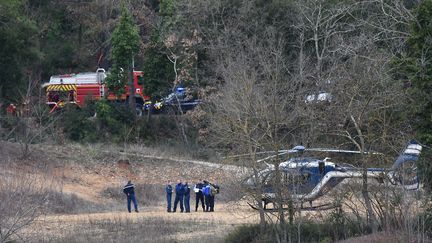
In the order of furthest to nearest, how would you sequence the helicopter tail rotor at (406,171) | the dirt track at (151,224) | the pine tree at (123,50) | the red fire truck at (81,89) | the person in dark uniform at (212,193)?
1. the red fire truck at (81,89)
2. the pine tree at (123,50)
3. the person in dark uniform at (212,193)
4. the dirt track at (151,224)
5. the helicopter tail rotor at (406,171)

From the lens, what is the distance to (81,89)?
198 feet

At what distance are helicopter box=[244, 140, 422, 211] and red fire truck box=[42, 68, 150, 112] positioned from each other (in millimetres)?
29175

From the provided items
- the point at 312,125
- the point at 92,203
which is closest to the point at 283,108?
the point at 312,125

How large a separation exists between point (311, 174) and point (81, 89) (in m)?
32.4

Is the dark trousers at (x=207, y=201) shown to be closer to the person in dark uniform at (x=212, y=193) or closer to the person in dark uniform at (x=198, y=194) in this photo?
the person in dark uniform at (x=212, y=193)

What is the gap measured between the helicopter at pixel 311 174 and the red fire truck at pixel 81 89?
2918cm

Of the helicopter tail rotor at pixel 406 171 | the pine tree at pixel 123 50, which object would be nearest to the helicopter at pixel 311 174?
the helicopter tail rotor at pixel 406 171

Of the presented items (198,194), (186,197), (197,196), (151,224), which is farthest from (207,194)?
(151,224)

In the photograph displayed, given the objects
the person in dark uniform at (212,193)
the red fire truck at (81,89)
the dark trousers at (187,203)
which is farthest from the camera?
the red fire truck at (81,89)

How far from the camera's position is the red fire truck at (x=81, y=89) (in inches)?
2335

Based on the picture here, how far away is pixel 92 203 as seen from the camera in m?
45.5

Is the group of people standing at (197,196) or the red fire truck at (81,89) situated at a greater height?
the red fire truck at (81,89)

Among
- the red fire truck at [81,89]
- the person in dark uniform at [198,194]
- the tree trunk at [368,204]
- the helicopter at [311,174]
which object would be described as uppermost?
the red fire truck at [81,89]

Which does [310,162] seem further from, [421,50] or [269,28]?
[269,28]
